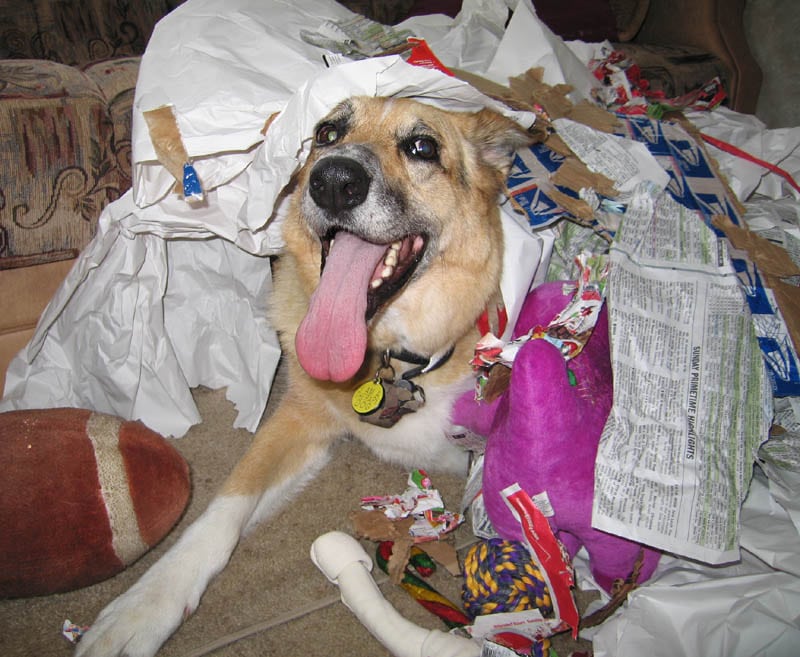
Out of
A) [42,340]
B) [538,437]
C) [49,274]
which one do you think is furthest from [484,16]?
[42,340]

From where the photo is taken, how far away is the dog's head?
4.15 feet

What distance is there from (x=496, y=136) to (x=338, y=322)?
76cm

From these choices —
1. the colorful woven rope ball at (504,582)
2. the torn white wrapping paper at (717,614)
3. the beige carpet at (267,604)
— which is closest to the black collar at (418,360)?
the beige carpet at (267,604)

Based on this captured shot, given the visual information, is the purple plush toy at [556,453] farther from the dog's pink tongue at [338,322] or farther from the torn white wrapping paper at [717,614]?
the dog's pink tongue at [338,322]

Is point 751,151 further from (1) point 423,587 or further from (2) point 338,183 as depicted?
(1) point 423,587

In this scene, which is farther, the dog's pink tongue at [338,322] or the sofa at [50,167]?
the sofa at [50,167]

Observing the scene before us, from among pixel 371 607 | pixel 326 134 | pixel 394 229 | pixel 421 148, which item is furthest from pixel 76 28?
pixel 371 607

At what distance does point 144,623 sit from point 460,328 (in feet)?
3.41

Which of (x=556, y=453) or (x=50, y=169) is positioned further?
(x=50, y=169)

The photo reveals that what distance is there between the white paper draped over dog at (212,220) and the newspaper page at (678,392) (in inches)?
13.2

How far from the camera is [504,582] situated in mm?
1149

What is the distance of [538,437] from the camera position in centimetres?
113

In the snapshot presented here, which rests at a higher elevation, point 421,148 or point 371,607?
point 421,148

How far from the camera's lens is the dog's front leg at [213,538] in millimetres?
1139
